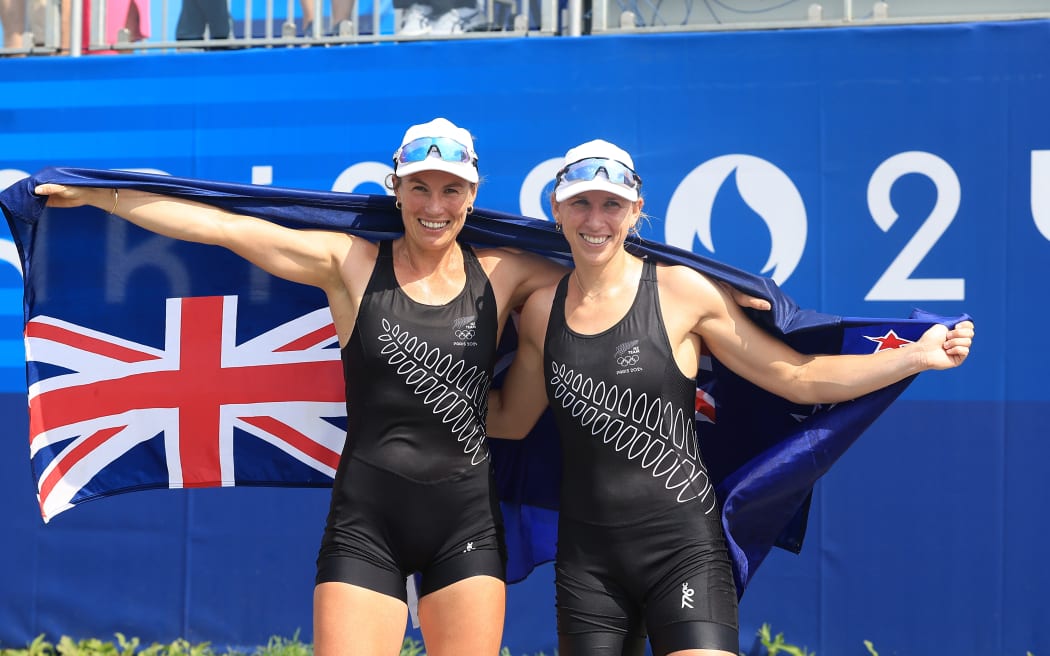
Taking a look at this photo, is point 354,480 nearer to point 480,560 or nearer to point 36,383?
point 480,560

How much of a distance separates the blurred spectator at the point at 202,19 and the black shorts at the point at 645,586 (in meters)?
3.40

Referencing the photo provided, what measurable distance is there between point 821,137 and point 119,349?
319 centimetres

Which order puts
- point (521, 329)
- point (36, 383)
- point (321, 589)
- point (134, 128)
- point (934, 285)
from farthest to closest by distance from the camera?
point (134, 128), point (934, 285), point (36, 383), point (521, 329), point (321, 589)

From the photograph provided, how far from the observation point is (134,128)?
5320 millimetres

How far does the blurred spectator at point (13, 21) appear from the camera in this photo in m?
5.49

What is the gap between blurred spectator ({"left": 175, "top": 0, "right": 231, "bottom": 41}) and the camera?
5.35 meters

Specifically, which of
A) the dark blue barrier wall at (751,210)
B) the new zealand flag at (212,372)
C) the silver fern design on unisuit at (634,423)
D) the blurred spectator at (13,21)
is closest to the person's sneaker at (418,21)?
the dark blue barrier wall at (751,210)

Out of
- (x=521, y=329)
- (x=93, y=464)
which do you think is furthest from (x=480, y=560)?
(x=93, y=464)

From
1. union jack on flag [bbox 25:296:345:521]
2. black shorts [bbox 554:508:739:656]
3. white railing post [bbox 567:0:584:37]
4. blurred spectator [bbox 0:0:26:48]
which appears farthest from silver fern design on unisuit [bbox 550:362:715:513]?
blurred spectator [bbox 0:0:26:48]

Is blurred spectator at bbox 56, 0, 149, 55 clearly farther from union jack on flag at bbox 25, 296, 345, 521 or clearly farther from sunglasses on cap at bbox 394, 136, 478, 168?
sunglasses on cap at bbox 394, 136, 478, 168

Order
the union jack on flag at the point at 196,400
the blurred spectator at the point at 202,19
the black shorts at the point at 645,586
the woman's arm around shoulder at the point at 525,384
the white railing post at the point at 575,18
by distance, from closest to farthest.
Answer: the black shorts at the point at 645,586
the woman's arm around shoulder at the point at 525,384
the union jack on flag at the point at 196,400
the white railing post at the point at 575,18
the blurred spectator at the point at 202,19

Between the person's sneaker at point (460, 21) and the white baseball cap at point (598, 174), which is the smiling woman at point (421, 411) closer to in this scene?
the white baseball cap at point (598, 174)

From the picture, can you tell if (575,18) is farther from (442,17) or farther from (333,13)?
(333,13)

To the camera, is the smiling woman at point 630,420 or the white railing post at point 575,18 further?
the white railing post at point 575,18
